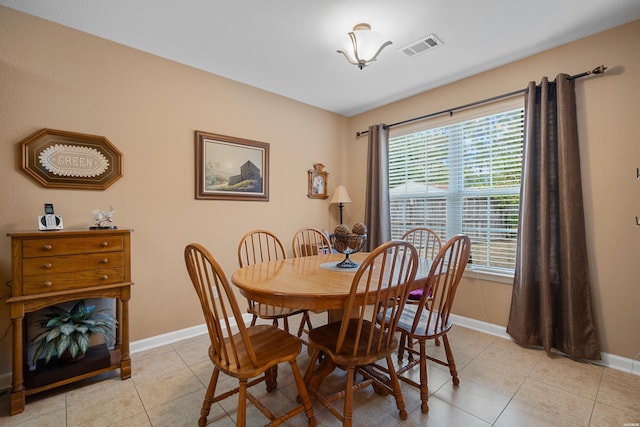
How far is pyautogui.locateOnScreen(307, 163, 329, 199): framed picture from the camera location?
370 cm

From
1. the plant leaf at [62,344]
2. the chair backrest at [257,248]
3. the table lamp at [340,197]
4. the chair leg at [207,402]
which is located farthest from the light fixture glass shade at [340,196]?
the plant leaf at [62,344]

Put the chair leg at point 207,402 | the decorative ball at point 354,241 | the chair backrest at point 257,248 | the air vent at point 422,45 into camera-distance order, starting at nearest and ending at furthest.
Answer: the chair leg at point 207,402
the decorative ball at point 354,241
the air vent at point 422,45
the chair backrest at point 257,248

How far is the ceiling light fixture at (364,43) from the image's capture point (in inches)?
77.5

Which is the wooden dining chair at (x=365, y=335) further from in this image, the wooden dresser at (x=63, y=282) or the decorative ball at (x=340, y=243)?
the wooden dresser at (x=63, y=282)

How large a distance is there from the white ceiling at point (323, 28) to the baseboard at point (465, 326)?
2209 millimetres

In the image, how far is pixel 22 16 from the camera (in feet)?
6.41

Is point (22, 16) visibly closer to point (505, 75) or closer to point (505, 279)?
point (505, 75)

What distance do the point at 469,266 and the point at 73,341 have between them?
3.23m

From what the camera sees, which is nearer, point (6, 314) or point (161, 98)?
point (6, 314)

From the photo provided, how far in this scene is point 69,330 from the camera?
179 cm

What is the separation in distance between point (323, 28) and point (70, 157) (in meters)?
2.09

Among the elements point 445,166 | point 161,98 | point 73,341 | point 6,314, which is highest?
point 161,98

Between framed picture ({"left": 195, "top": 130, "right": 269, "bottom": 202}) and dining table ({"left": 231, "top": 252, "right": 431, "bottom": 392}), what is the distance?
3.90 ft

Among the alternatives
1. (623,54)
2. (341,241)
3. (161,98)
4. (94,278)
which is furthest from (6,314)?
(623,54)
